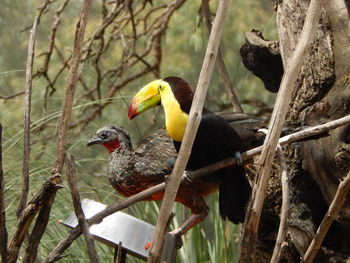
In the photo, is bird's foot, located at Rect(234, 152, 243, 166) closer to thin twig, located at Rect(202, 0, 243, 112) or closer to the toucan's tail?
the toucan's tail

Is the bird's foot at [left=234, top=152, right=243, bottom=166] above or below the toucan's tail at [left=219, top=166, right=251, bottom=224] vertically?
above

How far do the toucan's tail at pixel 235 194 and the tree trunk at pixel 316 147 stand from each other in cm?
8

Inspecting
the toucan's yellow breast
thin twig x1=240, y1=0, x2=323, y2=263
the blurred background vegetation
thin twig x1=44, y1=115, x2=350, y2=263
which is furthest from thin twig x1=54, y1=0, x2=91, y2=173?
the blurred background vegetation

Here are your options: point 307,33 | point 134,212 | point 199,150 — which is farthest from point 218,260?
point 307,33

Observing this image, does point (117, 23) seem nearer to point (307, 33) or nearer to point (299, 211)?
point (299, 211)

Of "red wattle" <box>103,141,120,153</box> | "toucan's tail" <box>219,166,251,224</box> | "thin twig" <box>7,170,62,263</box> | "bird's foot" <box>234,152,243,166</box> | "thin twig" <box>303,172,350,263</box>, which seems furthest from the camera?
"red wattle" <box>103,141,120,153</box>

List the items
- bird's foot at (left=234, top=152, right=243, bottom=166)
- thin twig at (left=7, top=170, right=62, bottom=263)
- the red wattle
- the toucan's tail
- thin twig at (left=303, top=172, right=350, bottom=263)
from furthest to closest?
the red wattle < the toucan's tail < bird's foot at (left=234, top=152, right=243, bottom=166) < thin twig at (left=303, top=172, right=350, bottom=263) < thin twig at (left=7, top=170, right=62, bottom=263)

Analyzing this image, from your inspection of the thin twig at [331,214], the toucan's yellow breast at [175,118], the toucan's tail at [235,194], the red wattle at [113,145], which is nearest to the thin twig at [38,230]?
the thin twig at [331,214]

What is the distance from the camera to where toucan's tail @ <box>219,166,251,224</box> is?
6.14 feet

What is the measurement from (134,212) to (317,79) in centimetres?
98

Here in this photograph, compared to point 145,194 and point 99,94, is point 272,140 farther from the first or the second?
point 99,94

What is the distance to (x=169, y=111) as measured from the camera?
177 cm

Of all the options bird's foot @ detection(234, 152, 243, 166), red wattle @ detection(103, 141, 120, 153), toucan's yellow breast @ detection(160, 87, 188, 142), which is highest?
toucan's yellow breast @ detection(160, 87, 188, 142)

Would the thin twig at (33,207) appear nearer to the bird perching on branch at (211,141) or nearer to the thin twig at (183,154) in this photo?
the thin twig at (183,154)
